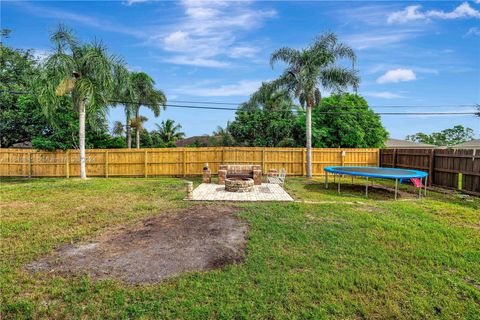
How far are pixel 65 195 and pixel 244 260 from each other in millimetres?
7935

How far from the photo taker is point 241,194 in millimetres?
9266

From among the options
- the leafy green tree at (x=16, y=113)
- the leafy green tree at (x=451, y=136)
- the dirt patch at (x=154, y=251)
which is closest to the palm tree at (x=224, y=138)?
the leafy green tree at (x=16, y=113)

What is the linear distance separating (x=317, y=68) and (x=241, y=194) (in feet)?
27.9

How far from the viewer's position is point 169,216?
6531 millimetres

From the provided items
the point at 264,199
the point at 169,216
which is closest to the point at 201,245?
the point at 169,216

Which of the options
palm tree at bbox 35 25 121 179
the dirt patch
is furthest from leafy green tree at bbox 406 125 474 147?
the dirt patch

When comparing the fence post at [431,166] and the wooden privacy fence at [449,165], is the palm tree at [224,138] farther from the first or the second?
the fence post at [431,166]

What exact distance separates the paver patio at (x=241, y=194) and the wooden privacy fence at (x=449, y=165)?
273 inches

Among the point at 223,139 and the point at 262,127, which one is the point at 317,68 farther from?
the point at 223,139

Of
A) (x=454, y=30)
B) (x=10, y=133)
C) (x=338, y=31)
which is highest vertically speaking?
(x=338, y=31)

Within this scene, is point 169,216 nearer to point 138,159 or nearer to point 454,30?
point 138,159

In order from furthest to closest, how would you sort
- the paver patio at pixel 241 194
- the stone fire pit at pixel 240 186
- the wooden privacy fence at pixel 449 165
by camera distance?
the stone fire pit at pixel 240 186 → the wooden privacy fence at pixel 449 165 → the paver patio at pixel 241 194

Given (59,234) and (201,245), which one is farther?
(59,234)

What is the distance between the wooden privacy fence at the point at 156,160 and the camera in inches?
564
